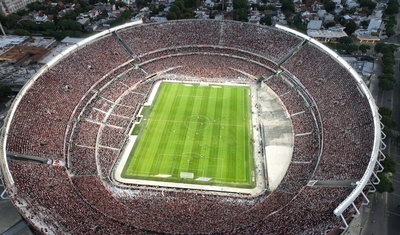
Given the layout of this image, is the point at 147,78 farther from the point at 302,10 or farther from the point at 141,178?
the point at 302,10

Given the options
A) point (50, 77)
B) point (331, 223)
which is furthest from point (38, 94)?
point (331, 223)

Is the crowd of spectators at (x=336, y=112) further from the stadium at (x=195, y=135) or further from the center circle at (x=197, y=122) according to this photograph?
the center circle at (x=197, y=122)

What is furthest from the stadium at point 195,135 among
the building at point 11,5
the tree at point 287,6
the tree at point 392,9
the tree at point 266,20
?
the building at point 11,5

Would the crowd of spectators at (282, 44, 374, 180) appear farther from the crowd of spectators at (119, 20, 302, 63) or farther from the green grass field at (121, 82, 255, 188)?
the green grass field at (121, 82, 255, 188)

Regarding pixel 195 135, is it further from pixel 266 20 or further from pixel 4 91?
pixel 266 20

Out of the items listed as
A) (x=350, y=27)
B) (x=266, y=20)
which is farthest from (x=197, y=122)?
(x=350, y=27)

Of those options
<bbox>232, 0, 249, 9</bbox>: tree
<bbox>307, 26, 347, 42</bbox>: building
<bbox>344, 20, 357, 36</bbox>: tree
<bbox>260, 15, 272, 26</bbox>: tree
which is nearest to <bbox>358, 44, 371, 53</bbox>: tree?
<bbox>307, 26, 347, 42</bbox>: building
